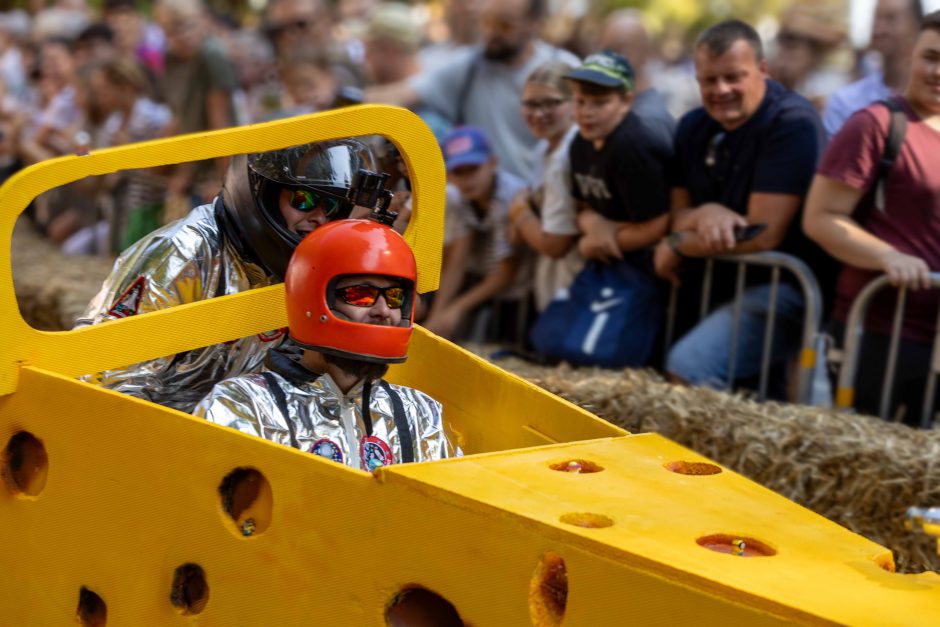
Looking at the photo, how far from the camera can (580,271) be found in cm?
599

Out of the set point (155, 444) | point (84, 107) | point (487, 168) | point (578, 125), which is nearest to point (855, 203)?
point (578, 125)

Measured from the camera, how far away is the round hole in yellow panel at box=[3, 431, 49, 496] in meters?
3.68

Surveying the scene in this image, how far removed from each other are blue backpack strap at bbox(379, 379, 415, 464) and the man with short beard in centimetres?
365

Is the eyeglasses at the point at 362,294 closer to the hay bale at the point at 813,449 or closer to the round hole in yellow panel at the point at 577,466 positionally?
the round hole in yellow panel at the point at 577,466

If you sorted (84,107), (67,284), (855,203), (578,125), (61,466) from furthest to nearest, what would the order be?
(84,107) → (67,284) → (578,125) → (855,203) → (61,466)

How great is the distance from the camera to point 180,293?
13.0 ft

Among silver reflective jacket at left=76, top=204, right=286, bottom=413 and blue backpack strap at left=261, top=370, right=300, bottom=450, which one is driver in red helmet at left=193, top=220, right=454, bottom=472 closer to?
blue backpack strap at left=261, top=370, right=300, bottom=450

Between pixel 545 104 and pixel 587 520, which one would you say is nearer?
pixel 587 520

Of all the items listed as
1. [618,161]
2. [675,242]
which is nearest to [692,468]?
[675,242]

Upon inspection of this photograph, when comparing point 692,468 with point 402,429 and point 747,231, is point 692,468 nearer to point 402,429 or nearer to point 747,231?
point 402,429

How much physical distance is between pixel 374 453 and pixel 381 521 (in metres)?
0.61

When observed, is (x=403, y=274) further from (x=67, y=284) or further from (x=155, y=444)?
(x=67, y=284)

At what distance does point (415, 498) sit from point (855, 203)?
2.76 metres

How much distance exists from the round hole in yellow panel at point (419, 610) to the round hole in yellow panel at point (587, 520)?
1.11 ft
